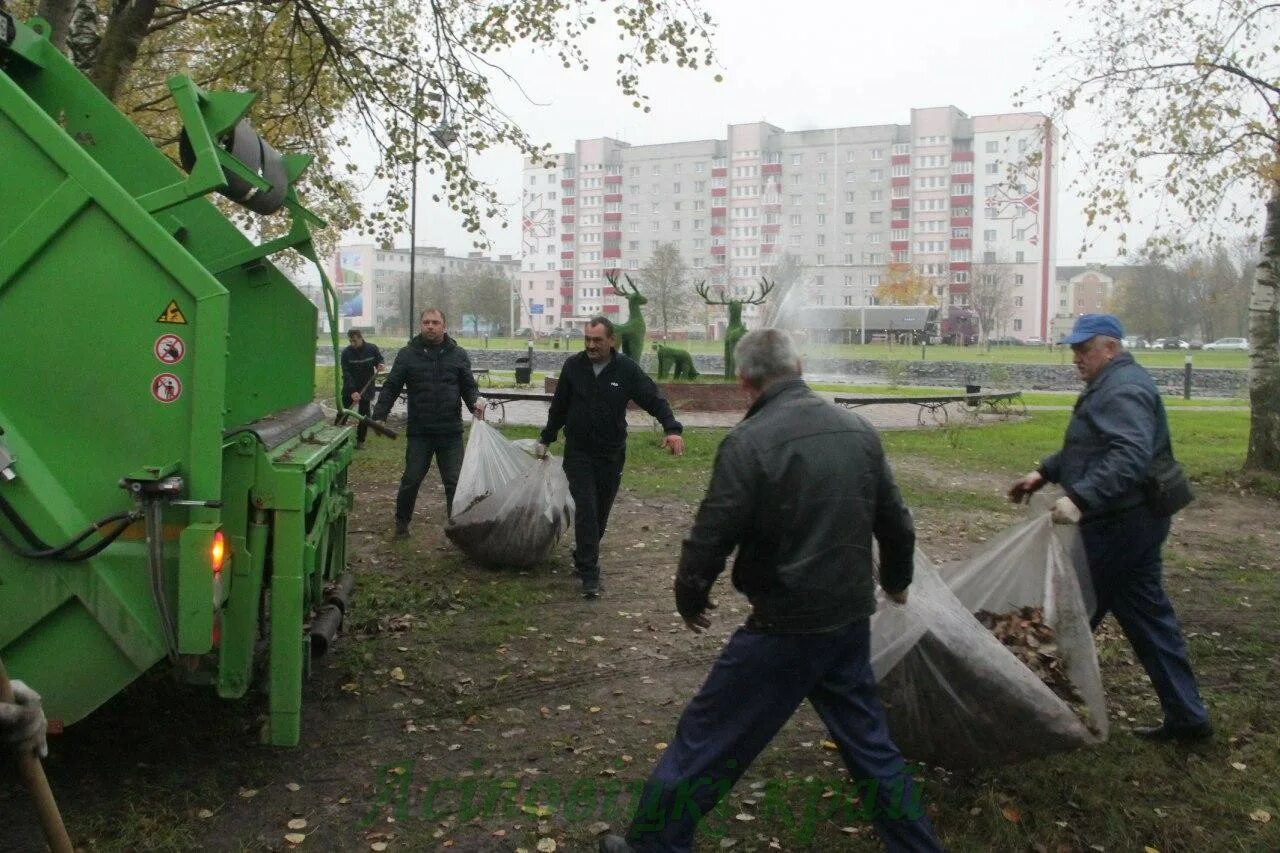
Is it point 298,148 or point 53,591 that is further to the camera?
point 298,148

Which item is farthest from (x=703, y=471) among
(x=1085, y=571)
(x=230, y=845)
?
(x=230, y=845)

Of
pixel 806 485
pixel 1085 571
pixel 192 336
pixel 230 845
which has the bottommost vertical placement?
pixel 230 845

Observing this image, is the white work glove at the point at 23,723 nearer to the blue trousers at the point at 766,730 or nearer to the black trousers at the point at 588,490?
the blue trousers at the point at 766,730

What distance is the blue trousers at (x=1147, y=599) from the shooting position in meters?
4.31

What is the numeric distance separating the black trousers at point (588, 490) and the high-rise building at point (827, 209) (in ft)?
179

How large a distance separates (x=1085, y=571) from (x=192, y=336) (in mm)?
3338

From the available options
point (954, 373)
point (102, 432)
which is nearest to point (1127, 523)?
point (102, 432)

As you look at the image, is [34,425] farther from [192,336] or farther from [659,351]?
[659,351]

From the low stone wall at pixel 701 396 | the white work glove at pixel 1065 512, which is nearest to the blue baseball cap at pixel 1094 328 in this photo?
the white work glove at pixel 1065 512

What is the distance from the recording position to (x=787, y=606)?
312cm

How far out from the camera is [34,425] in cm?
337

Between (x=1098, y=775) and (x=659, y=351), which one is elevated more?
(x=659, y=351)

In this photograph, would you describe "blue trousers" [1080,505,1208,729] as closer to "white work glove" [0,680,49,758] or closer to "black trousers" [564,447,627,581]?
"black trousers" [564,447,627,581]

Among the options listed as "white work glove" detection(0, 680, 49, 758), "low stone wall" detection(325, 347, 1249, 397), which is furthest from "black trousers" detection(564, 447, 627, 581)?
"low stone wall" detection(325, 347, 1249, 397)
